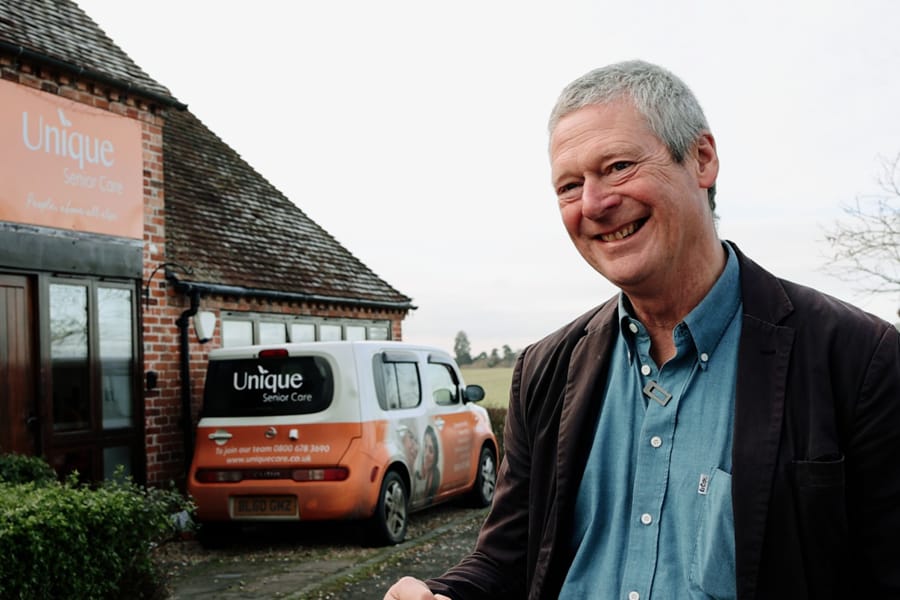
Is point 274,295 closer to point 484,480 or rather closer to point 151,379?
point 151,379

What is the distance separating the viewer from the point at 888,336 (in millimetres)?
1823

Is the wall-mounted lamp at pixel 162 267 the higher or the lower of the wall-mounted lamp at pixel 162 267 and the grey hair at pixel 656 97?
the higher

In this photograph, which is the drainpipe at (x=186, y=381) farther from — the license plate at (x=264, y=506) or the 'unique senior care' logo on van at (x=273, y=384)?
the license plate at (x=264, y=506)

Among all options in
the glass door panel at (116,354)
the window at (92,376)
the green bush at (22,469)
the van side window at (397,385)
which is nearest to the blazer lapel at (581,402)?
the green bush at (22,469)

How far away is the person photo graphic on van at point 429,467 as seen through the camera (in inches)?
411

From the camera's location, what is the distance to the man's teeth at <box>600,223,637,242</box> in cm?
201

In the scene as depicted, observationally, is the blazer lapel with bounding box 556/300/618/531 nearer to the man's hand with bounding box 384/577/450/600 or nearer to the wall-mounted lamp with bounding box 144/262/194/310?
the man's hand with bounding box 384/577/450/600

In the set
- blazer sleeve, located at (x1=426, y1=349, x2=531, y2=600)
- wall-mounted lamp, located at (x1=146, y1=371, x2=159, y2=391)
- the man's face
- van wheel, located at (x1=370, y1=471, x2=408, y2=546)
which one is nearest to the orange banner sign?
wall-mounted lamp, located at (x1=146, y1=371, x2=159, y2=391)

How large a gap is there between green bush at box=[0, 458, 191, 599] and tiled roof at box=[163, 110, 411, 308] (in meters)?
5.79

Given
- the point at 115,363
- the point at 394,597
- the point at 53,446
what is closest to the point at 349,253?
the point at 115,363

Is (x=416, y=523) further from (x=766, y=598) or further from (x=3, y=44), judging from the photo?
(x=766, y=598)

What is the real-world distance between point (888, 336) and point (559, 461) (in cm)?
69

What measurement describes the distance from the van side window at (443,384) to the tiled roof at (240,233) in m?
3.00

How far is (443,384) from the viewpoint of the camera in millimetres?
11531
